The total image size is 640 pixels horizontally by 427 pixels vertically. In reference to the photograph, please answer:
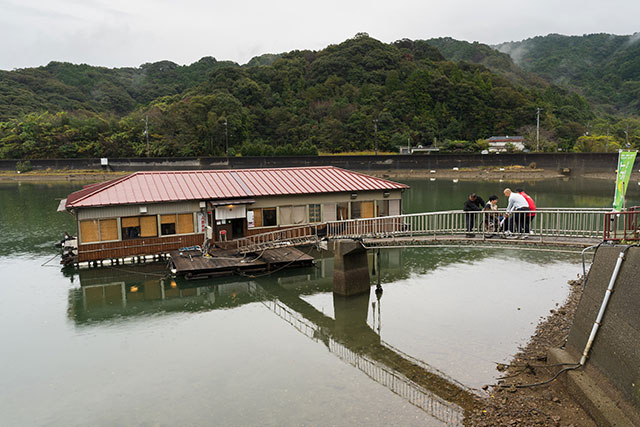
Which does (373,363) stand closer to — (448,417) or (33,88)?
(448,417)

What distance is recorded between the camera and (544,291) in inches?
814

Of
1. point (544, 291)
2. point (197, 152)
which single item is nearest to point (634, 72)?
point (197, 152)

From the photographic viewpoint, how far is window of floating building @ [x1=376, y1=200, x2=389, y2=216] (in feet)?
100

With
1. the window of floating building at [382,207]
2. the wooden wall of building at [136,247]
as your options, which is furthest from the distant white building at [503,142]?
the wooden wall of building at [136,247]

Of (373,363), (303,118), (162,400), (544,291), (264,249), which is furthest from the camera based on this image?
(303,118)

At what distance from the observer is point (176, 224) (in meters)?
27.1

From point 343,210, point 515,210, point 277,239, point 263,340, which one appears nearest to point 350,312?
point 263,340

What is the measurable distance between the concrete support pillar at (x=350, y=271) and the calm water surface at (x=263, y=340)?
622 mm

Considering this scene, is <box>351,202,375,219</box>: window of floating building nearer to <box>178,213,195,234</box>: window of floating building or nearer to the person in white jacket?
<box>178,213,195,234</box>: window of floating building

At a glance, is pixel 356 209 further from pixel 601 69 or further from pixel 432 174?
pixel 601 69

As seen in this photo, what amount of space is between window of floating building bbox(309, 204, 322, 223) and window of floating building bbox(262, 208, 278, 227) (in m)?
2.22

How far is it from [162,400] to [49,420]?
8.79ft

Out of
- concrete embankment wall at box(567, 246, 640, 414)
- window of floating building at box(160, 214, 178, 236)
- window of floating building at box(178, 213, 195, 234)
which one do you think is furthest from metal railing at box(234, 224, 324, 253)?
concrete embankment wall at box(567, 246, 640, 414)

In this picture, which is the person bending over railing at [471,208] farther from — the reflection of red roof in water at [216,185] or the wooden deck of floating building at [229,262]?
the reflection of red roof in water at [216,185]
